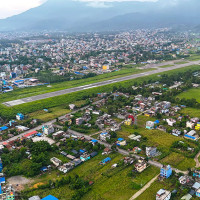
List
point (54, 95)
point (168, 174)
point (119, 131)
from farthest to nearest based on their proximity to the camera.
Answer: point (54, 95)
point (119, 131)
point (168, 174)

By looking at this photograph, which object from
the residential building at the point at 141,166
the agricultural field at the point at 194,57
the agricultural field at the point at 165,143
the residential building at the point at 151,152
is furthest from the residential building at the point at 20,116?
the agricultural field at the point at 194,57

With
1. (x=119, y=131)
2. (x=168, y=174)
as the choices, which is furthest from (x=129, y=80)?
(x=168, y=174)

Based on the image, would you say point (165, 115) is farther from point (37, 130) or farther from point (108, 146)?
point (37, 130)

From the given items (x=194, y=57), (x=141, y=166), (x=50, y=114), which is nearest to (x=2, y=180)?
(x=141, y=166)

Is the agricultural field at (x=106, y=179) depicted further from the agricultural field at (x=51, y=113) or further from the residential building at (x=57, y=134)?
the agricultural field at (x=51, y=113)

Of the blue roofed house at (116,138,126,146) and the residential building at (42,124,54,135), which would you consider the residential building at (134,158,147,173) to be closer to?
the blue roofed house at (116,138,126,146)

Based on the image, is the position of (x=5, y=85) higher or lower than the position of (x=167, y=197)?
higher

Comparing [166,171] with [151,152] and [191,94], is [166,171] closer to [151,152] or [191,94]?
[151,152]
